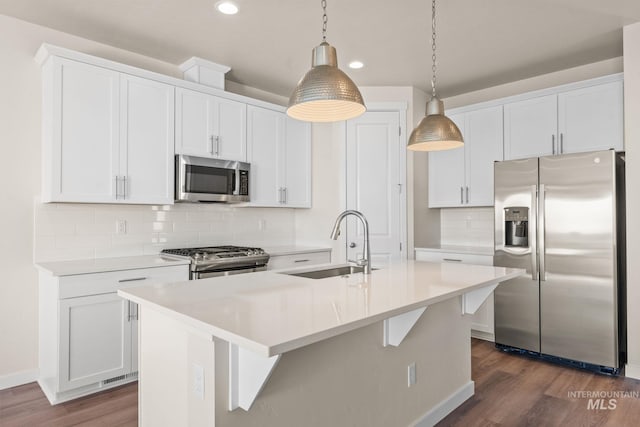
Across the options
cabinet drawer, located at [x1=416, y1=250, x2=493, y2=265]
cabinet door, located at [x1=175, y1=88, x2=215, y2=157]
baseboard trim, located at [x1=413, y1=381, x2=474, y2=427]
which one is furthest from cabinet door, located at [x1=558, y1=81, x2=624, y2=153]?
cabinet door, located at [x1=175, y1=88, x2=215, y2=157]

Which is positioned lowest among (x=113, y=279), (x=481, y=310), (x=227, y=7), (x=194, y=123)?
(x=481, y=310)

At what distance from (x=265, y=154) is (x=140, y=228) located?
4.50ft

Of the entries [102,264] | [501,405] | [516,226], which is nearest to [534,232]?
[516,226]

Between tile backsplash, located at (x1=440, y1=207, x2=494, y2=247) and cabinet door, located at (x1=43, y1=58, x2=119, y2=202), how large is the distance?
3.49 m

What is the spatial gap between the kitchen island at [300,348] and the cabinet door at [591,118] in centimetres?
187

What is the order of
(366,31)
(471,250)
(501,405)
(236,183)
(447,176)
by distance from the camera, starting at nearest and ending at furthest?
1. (501,405)
2. (366,31)
3. (236,183)
4. (471,250)
5. (447,176)

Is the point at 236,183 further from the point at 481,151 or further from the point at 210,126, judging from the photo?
the point at 481,151

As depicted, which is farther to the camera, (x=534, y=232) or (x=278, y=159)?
(x=278, y=159)

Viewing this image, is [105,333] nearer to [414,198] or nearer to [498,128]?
[414,198]

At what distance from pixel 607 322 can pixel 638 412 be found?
0.73 metres

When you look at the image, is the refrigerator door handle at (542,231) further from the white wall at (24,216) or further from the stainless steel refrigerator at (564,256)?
the white wall at (24,216)

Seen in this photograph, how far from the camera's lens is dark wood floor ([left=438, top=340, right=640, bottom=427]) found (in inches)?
95.0

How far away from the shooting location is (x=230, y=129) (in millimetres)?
3795

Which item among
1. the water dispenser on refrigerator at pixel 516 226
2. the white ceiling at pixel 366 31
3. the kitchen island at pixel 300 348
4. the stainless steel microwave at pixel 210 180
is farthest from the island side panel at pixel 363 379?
the stainless steel microwave at pixel 210 180
